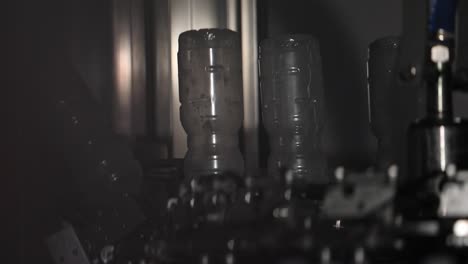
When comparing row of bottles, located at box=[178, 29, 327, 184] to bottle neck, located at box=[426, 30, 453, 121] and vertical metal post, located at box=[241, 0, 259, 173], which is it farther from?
bottle neck, located at box=[426, 30, 453, 121]

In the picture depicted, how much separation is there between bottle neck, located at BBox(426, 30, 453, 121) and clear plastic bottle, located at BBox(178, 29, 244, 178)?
715 mm

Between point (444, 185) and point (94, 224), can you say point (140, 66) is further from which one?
point (444, 185)

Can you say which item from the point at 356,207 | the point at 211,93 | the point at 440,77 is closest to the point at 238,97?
the point at 211,93

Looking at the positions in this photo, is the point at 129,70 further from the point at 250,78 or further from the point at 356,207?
the point at 356,207

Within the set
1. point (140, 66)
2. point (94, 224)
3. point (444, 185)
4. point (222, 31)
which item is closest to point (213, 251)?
point (444, 185)

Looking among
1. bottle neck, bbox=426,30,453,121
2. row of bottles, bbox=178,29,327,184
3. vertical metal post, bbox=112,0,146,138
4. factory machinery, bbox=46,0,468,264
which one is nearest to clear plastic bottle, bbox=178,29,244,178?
row of bottles, bbox=178,29,327,184

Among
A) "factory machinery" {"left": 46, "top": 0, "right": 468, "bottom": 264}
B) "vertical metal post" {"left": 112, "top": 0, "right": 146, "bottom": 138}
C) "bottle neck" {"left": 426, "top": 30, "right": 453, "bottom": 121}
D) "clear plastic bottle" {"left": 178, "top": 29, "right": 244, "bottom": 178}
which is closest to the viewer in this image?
"factory machinery" {"left": 46, "top": 0, "right": 468, "bottom": 264}

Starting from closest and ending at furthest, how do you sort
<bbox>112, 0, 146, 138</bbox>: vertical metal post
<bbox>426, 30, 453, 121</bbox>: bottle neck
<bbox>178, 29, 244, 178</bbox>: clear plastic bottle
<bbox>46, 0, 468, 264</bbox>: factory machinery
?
<bbox>46, 0, 468, 264</bbox>: factory machinery → <bbox>426, 30, 453, 121</bbox>: bottle neck → <bbox>178, 29, 244, 178</bbox>: clear plastic bottle → <bbox>112, 0, 146, 138</bbox>: vertical metal post

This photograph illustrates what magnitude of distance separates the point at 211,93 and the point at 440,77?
741 mm

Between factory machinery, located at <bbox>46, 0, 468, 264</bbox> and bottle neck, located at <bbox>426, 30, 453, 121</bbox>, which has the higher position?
bottle neck, located at <bbox>426, 30, 453, 121</bbox>

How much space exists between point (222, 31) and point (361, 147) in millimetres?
359

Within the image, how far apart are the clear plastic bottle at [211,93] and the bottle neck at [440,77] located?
2.35ft

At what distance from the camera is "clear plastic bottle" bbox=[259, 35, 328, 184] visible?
1379mm

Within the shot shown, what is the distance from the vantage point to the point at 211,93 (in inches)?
53.2
